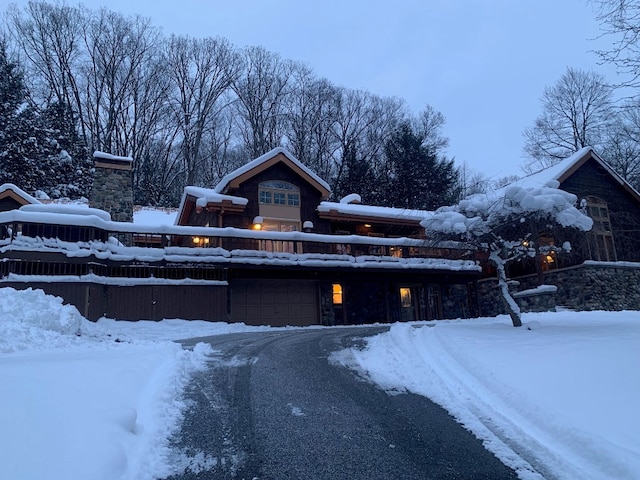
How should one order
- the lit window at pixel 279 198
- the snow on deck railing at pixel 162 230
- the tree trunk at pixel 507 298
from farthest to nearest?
the lit window at pixel 279 198, the snow on deck railing at pixel 162 230, the tree trunk at pixel 507 298

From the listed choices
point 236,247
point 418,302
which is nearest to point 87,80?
point 236,247

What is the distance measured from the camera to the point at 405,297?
19641 millimetres

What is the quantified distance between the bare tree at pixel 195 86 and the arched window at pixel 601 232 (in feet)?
81.2

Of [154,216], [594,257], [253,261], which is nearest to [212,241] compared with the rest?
[253,261]

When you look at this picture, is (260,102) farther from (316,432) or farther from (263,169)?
(316,432)

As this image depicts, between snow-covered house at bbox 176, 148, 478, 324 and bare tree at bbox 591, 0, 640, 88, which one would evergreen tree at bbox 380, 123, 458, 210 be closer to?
snow-covered house at bbox 176, 148, 478, 324

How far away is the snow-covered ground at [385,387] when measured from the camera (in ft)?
12.5

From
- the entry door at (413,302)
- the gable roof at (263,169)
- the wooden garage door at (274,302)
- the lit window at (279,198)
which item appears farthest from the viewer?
the lit window at (279,198)

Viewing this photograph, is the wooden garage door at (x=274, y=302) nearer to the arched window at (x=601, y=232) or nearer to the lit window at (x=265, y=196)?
the lit window at (x=265, y=196)

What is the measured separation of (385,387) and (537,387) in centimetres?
185

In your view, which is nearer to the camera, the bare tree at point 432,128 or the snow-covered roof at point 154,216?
the snow-covered roof at point 154,216

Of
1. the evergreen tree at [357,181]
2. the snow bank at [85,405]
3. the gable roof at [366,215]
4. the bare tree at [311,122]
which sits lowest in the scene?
the snow bank at [85,405]

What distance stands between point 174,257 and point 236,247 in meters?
2.29

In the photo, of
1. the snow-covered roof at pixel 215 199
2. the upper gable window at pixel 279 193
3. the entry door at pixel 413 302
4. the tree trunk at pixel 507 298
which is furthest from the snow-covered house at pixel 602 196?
the snow-covered roof at pixel 215 199
